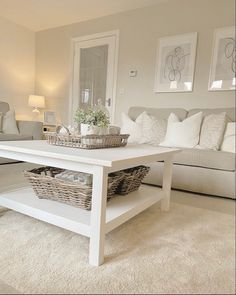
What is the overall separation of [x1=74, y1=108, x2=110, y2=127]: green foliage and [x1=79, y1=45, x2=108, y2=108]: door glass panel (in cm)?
211

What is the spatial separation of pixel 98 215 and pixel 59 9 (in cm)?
327

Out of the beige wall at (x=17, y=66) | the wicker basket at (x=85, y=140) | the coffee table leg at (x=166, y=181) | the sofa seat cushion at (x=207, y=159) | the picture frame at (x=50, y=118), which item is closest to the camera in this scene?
the wicker basket at (x=85, y=140)

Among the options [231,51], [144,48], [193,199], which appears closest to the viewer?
[193,199]

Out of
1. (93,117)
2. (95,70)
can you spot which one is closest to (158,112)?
(95,70)

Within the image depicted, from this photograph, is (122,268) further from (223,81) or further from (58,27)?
(58,27)

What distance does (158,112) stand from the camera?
284 centimetres

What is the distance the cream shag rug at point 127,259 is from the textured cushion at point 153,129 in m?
1.30

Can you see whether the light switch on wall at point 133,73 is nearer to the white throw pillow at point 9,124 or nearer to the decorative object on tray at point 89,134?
the white throw pillow at point 9,124

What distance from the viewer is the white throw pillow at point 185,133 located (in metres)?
2.37

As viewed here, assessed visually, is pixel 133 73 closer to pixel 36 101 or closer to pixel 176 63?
pixel 176 63

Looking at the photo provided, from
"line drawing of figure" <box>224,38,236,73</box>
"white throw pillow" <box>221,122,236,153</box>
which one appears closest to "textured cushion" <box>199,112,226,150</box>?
"white throw pillow" <box>221,122,236,153</box>

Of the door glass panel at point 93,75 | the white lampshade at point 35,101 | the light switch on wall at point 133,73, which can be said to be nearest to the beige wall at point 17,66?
the white lampshade at point 35,101

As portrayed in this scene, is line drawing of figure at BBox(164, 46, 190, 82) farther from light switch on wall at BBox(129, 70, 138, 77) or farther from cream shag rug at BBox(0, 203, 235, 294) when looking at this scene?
cream shag rug at BBox(0, 203, 235, 294)

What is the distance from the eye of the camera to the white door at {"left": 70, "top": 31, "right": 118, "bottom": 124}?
11.2 feet
